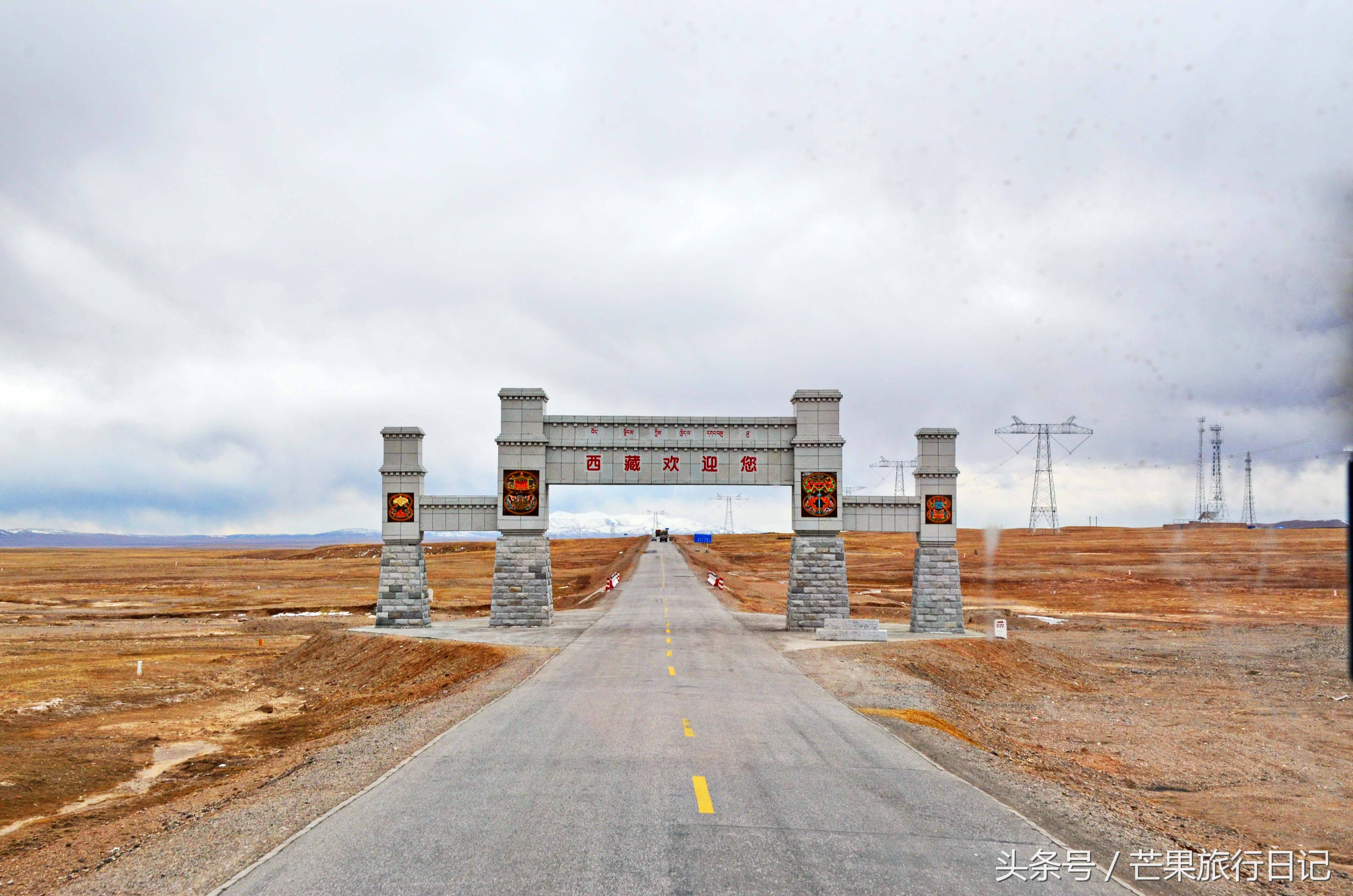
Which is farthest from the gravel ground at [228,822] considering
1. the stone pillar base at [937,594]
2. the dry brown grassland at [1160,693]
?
the stone pillar base at [937,594]

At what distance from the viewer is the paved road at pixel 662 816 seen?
9391 millimetres

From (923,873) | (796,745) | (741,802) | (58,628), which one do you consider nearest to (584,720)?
(796,745)

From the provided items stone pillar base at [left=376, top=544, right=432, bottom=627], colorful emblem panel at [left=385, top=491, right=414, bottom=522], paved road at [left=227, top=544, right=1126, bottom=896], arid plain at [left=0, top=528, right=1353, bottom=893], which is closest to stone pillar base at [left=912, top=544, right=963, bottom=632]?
arid plain at [left=0, top=528, right=1353, bottom=893]

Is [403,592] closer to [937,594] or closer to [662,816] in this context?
[937,594]

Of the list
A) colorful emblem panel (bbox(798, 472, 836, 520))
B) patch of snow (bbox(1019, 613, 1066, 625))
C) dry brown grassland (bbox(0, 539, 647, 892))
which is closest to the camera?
dry brown grassland (bbox(0, 539, 647, 892))

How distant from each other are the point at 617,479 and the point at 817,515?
31.2 ft

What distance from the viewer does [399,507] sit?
40500mm

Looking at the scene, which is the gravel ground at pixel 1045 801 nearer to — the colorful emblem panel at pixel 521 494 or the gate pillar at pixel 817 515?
the gate pillar at pixel 817 515

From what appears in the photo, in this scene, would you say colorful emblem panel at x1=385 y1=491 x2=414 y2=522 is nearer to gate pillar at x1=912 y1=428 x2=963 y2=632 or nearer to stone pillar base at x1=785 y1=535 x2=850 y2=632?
stone pillar base at x1=785 y1=535 x2=850 y2=632

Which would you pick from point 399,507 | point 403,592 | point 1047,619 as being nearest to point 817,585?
point 403,592

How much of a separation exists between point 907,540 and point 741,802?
172409 mm

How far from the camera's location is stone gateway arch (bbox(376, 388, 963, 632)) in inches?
1580

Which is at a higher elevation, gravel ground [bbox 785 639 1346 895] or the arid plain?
gravel ground [bbox 785 639 1346 895]

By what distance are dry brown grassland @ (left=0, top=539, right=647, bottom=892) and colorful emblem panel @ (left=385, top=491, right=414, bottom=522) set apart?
5.52 m
